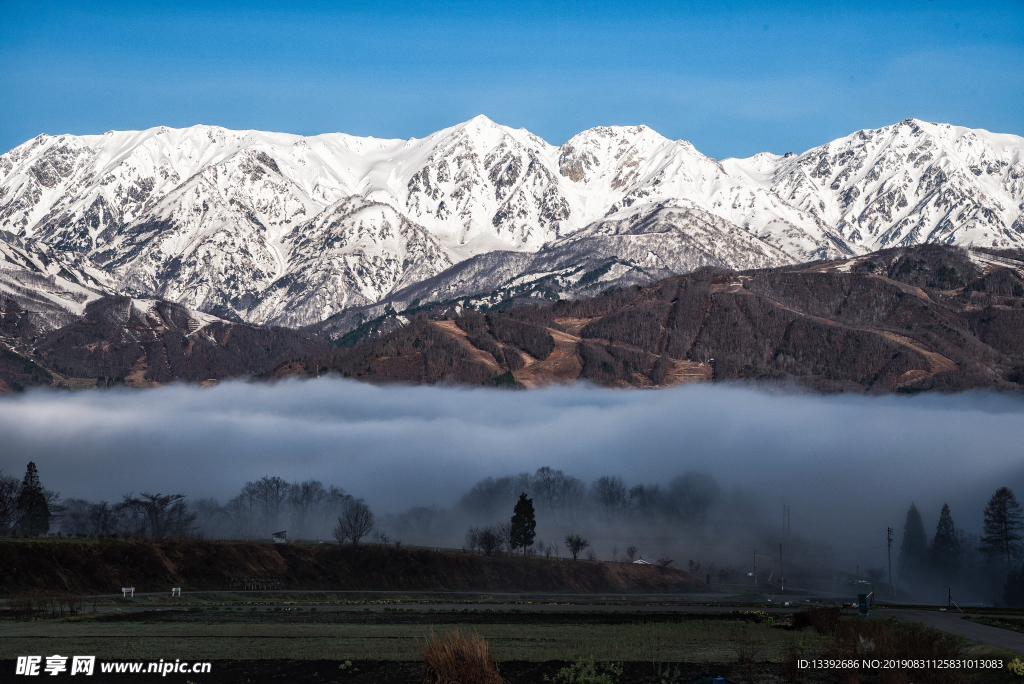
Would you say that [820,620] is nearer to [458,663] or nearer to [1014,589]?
[458,663]

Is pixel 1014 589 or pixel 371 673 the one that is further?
pixel 1014 589

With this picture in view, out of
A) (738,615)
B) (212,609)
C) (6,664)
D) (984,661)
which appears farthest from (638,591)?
(6,664)

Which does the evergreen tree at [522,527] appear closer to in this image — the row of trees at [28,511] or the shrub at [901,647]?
the row of trees at [28,511]

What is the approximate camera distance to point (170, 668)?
5931 centimetres

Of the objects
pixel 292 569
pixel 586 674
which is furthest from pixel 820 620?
pixel 292 569

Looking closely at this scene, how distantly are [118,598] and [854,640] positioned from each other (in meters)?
74.7

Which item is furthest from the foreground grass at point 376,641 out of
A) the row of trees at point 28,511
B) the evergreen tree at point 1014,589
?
the row of trees at point 28,511

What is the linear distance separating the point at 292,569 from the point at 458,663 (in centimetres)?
10100

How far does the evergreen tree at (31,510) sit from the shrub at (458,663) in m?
156

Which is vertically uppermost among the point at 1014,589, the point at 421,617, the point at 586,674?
the point at 586,674

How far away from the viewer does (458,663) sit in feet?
153

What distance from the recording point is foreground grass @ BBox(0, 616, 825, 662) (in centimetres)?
6606

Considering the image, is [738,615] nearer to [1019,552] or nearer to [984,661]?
→ [984,661]

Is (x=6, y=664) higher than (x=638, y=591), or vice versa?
(x=6, y=664)
